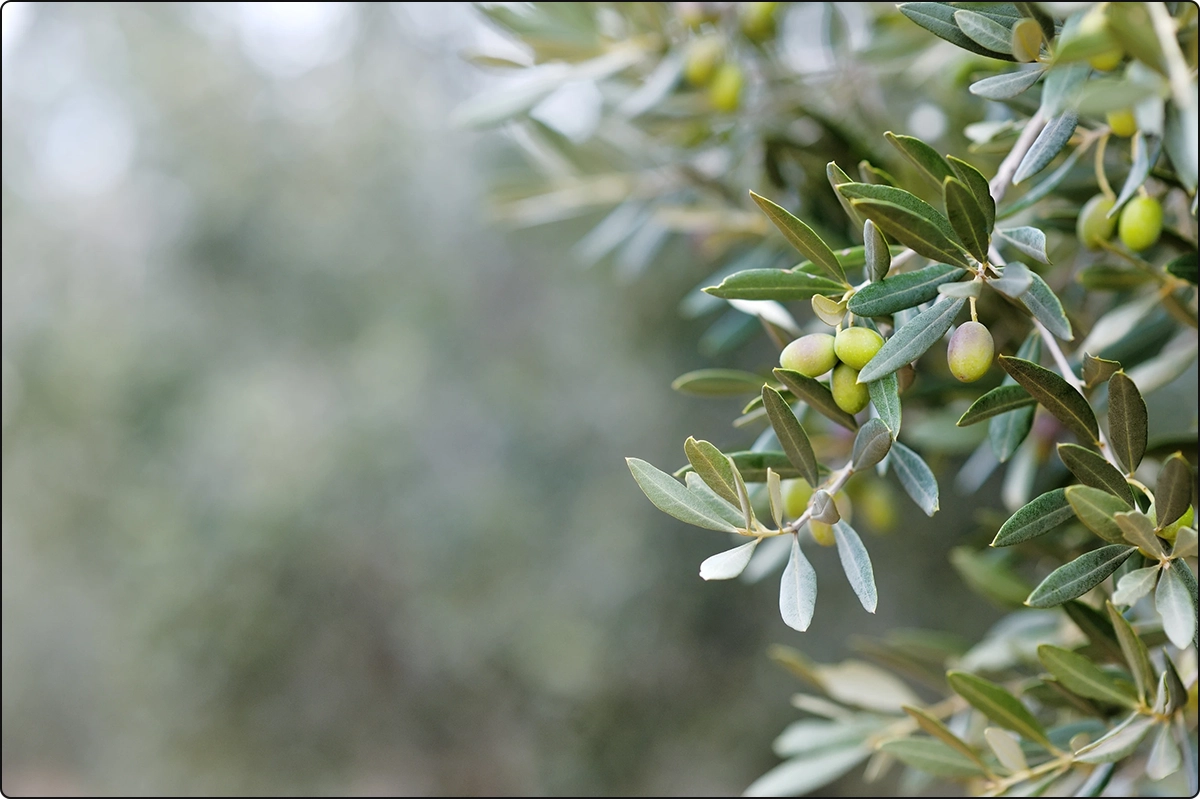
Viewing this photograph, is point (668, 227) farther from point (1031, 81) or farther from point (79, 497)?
point (79, 497)

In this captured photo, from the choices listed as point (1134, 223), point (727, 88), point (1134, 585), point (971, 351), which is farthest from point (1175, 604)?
point (727, 88)

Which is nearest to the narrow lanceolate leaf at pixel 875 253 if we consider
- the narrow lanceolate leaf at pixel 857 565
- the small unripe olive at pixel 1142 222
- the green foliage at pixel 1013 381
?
the green foliage at pixel 1013 381

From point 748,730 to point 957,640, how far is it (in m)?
2.10

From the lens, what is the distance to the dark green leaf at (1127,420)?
1.00ft

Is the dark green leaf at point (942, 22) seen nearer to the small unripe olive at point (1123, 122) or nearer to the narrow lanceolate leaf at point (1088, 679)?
the small unripe olive at point (1123, 122)

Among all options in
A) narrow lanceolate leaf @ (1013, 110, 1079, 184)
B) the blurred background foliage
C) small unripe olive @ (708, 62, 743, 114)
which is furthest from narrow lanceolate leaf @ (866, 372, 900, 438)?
the blurred background foliage

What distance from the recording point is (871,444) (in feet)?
1.02

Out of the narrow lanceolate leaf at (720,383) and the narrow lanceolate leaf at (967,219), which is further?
the narrow lanceolate leaf at (720,383)

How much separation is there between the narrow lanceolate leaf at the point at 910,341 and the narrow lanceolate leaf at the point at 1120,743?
0.73ft

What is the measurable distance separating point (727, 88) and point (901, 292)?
0.42 meters

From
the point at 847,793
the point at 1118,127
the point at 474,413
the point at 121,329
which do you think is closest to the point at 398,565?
the point at 474,413

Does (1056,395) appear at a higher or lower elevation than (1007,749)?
higher

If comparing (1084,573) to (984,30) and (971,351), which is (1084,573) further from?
(984,30)

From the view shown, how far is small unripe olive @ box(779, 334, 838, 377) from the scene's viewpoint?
32 cm
